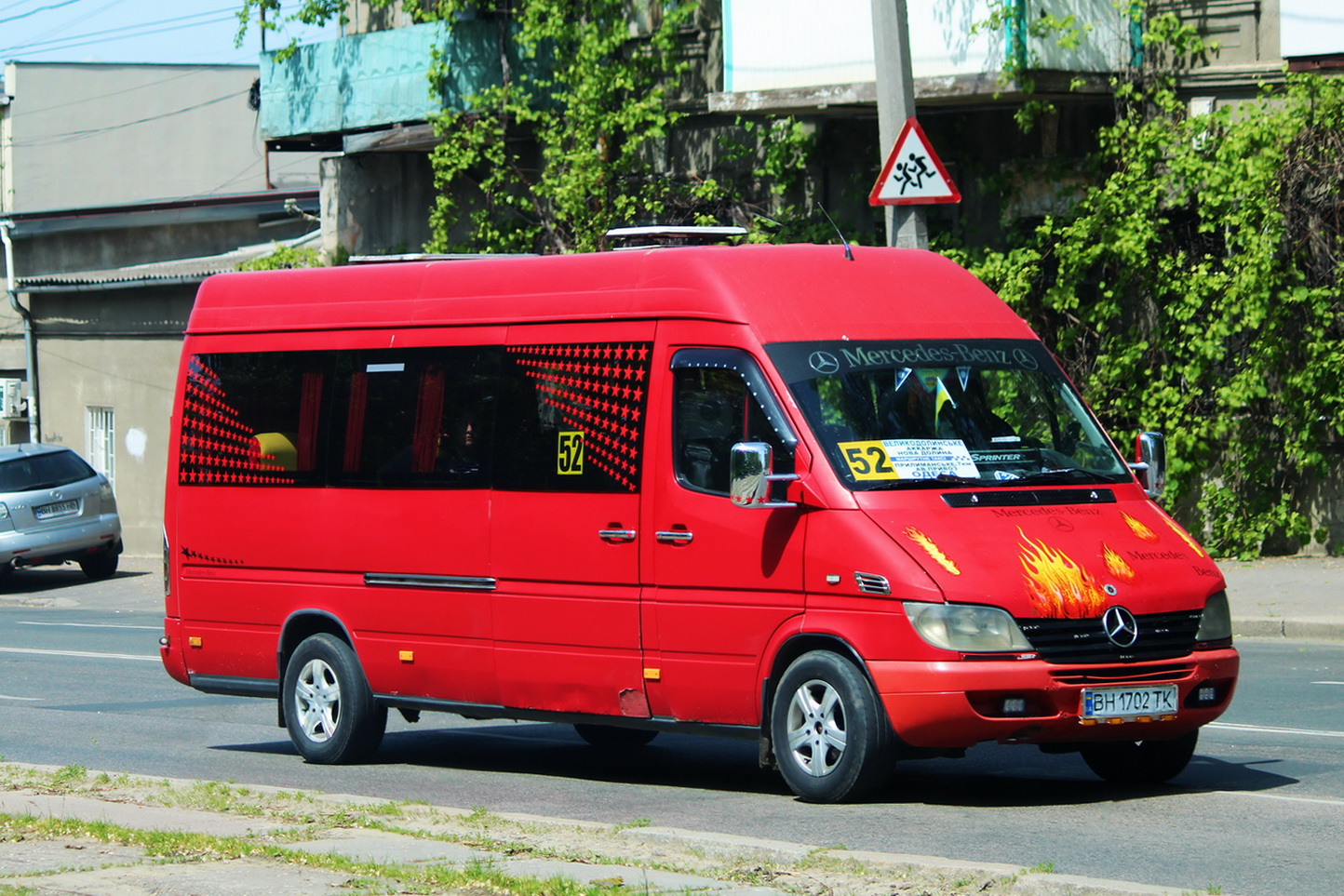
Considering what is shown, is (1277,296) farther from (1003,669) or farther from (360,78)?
(360,78)

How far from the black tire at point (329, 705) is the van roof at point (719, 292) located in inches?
73.3

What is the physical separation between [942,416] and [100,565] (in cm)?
2123

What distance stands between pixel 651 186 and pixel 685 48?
186cm

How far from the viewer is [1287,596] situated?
53.2 ft

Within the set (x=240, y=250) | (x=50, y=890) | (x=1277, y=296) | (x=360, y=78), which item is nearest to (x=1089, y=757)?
(x=50, y=890)

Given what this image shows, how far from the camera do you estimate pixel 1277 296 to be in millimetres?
18344

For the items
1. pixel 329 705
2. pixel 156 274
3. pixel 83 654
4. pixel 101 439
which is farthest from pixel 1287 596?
pixel 101 439

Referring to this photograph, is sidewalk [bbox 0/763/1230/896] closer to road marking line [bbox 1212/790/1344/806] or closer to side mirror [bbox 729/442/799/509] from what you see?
side mirror [bbox 729/442/799/509]

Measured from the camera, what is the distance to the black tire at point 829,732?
8062 mm

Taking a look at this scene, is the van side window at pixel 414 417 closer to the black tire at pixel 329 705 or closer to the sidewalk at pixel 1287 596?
the black tire at pixel 329 705

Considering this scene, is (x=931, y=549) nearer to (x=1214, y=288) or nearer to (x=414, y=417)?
(x=414, y=417)

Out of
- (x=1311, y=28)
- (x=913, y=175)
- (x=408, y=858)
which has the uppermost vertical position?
(x=1311, y=28)

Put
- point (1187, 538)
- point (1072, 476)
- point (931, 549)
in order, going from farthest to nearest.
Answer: point (1072, 476) < point (1187, 538) < point (931, 549)

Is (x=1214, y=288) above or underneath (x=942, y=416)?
above
